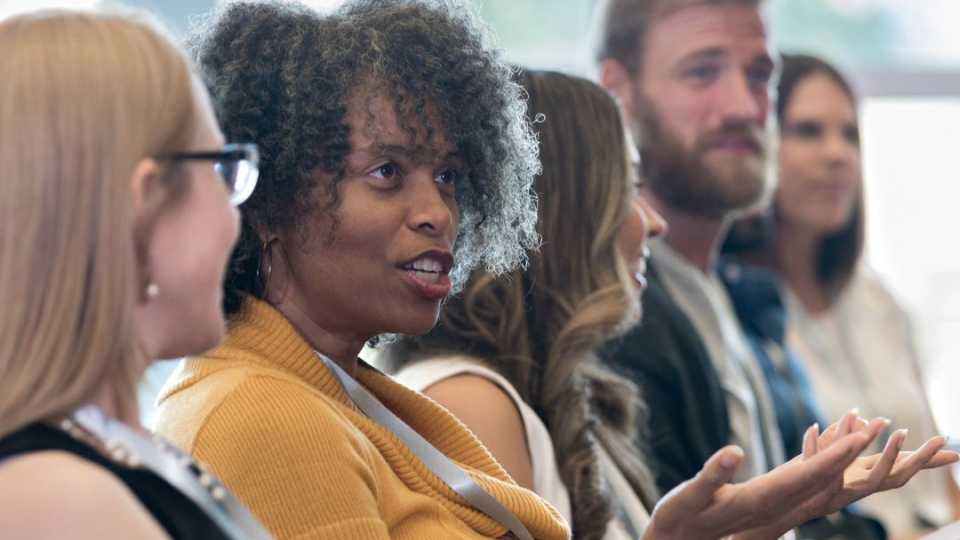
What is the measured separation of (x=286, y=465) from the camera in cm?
140

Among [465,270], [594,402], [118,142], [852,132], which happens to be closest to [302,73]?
[465,270]

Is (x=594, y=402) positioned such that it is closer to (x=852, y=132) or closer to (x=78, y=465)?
(x=78, y=465)

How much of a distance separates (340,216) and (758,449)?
1.52 meters

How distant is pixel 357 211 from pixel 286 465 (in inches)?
11.7

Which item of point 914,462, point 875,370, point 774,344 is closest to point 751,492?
point 914,462

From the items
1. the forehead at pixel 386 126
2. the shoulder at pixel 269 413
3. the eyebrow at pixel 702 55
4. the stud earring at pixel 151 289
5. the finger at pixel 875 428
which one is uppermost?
the forehead at pixel 386 126

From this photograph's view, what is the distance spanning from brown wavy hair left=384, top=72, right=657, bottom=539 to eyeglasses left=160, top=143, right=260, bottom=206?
0.92 meters

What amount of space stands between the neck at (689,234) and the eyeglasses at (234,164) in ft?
7.40

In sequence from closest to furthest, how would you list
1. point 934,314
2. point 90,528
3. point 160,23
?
point 90,528, point 160,23, point 934,314

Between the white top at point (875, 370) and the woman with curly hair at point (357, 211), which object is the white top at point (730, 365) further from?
the woman with curly hair at point (357, 211)

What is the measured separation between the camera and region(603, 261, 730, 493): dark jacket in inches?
99.9

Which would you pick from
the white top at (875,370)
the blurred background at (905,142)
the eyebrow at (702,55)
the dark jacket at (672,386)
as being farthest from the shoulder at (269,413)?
the blurred background at (905,142)

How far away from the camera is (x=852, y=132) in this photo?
408cm

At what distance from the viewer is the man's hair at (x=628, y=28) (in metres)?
3.39
